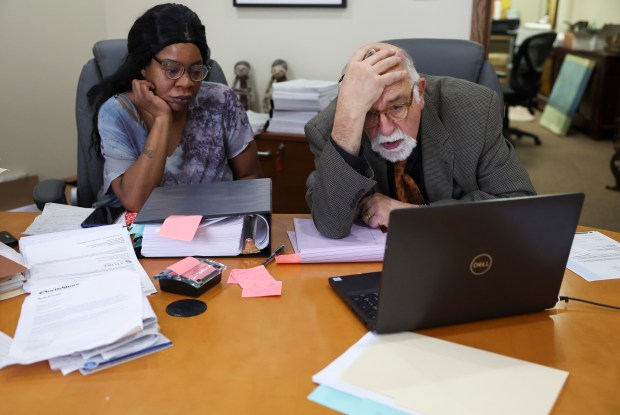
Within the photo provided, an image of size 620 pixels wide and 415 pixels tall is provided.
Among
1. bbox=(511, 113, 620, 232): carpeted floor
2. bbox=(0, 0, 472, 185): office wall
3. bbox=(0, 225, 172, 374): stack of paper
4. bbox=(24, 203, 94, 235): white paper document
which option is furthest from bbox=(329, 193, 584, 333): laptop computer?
bbox=(511, 113, 620, 232): carpeted floor

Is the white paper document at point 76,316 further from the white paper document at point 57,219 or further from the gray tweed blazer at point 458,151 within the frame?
the gray tweed blazer at point 458,151

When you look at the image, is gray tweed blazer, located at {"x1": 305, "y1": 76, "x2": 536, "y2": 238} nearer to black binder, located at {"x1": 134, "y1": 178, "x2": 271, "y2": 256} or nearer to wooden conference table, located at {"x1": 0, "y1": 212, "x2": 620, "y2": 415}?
black binder, located at {"x1": 134, "y1": 178, "x2": 271, "y2": 256}

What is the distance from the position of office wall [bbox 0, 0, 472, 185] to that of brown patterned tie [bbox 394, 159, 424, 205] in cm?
128

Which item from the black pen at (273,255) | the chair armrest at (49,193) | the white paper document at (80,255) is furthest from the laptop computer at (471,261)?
the chair armrest at (49,193)

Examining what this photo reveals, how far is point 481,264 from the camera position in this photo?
0.94m

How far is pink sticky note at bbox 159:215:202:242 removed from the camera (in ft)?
3.99

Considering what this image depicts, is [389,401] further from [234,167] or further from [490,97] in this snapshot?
[234,167]

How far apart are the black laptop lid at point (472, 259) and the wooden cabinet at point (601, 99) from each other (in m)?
4.70

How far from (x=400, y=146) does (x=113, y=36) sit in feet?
6.84

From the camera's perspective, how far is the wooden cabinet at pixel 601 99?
17.0 ft

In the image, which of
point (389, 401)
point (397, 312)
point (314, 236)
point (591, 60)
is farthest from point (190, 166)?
point (591, 60)

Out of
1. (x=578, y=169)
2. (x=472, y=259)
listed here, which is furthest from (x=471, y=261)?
(x=578, y=169)

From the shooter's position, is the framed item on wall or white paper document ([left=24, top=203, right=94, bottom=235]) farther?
the framed item on wall

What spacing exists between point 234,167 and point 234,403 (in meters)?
1.17
